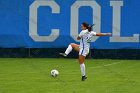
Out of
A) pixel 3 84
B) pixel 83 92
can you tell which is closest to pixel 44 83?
pixel 3 84

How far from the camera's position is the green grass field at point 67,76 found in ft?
56.0

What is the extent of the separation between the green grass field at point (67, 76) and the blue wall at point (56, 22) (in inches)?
42.3

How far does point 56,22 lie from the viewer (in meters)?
31.1

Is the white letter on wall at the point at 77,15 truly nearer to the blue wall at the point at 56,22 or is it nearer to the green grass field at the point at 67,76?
the blue wall at the point at 56,22

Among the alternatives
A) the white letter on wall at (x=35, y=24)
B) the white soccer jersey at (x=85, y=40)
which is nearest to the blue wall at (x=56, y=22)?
the white letter on wall at (x=35, y=24)

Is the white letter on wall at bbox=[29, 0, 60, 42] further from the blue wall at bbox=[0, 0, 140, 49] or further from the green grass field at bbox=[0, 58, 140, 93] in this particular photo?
the green grass field at bbox=[0, 58, 140, 93]

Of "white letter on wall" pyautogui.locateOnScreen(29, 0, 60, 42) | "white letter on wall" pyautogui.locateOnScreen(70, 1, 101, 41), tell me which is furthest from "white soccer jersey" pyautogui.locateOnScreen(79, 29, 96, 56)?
"white letter on wall" pyautogui.locateOnScreen(29, 0, 60, 42)

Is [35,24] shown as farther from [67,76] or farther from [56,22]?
[67,76]

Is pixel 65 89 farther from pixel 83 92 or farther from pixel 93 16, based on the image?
pixel 93 16

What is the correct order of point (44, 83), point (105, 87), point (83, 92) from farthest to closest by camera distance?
point (44, 83), point (105, 87), point (83, 92)

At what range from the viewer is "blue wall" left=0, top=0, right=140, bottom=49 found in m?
30.9

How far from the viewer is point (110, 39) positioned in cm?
3105

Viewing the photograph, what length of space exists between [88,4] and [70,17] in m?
1.34

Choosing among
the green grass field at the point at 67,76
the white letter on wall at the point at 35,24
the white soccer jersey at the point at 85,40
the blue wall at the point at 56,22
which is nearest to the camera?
the green grass field at the point at 67,76
